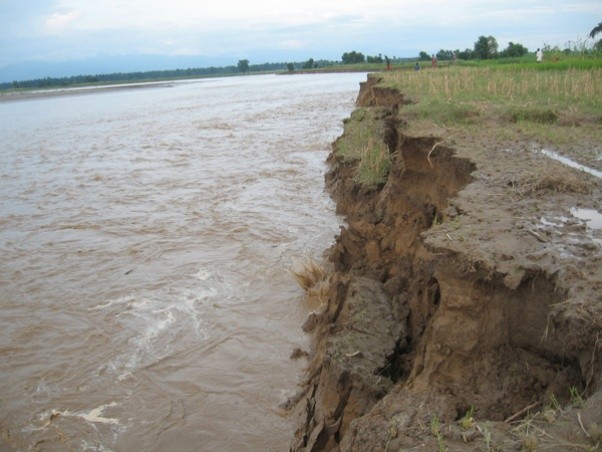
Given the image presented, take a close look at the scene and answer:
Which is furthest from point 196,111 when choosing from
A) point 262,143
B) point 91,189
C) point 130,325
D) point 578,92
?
point 130,325

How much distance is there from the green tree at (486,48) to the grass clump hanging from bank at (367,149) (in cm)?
3443

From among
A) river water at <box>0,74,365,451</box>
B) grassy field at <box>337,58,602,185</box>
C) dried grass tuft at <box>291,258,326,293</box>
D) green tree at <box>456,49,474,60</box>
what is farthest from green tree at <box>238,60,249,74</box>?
dried grass tuft at <box>291,258,326,293</box>

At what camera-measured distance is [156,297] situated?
784 cm

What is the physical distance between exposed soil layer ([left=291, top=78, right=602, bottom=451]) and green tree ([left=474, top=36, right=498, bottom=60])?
42534mm

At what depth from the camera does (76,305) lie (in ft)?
25.3

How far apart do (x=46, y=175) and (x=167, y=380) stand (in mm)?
13119

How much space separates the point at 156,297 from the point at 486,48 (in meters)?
44.8

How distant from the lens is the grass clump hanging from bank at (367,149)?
9.57 meters

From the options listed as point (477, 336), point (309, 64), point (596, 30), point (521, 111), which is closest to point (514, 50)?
point (596, 30)

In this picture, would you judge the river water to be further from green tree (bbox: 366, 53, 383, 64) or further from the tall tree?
green tree (bbox: 366, 53, 383, 64)

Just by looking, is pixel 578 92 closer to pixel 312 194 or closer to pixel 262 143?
pixel 312 194

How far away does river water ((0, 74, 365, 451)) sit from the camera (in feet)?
17.1

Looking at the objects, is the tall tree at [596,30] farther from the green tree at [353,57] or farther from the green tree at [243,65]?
the green tree at [243,65]

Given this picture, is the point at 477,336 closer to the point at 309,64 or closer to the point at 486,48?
the point at 486,48
